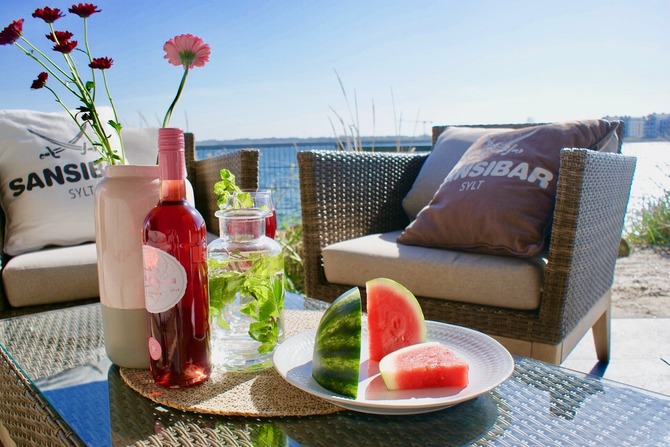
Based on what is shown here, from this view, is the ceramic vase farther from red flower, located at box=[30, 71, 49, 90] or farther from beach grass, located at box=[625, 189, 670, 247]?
beach grass, located at box=[625, 189, 670, 247]

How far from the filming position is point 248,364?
847 mm

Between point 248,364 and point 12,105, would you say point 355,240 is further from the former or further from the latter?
point 12,105

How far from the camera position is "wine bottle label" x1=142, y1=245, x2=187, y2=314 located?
696 mm

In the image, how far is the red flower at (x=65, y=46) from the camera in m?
0.75

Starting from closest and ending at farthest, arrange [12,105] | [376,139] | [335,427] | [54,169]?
[335,427] < [54,169] < [12,105] < [376,139]

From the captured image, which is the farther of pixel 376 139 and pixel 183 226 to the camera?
pixel 376 139

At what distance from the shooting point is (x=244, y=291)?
2.59 feet

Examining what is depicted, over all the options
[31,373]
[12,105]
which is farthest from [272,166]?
[31,373]

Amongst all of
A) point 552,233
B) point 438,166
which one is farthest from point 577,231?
point 438,166

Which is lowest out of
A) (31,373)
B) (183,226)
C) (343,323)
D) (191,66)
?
(31,373)

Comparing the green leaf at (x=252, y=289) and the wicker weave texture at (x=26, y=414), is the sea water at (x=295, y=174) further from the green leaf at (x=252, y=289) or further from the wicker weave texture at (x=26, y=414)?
the green leaf at (x=252, y=289)

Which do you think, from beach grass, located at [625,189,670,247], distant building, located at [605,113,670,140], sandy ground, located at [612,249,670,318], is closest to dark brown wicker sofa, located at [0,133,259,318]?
sandy ground, located at [612,249,670,318]

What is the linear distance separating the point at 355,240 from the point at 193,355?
1.35m

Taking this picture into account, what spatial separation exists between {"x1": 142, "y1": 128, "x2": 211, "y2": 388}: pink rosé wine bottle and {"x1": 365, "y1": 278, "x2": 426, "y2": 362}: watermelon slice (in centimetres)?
28
